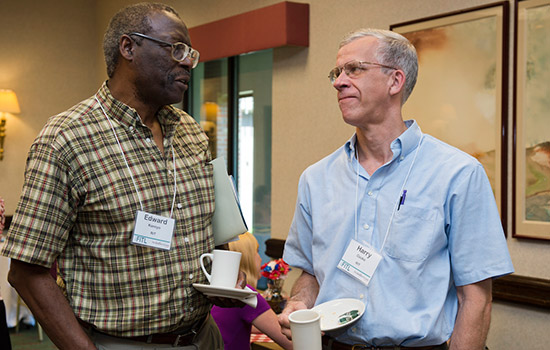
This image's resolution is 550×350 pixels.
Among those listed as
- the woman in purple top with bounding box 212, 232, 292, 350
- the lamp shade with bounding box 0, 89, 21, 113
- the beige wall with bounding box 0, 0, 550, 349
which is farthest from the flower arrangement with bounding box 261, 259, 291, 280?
the lamp shade with bounding box 0, 89, 21, 113

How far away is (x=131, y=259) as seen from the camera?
5.52 ft

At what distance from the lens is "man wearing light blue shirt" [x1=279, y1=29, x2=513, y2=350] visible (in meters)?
1.64

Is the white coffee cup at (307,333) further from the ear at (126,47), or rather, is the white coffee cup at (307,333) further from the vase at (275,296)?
the vase at (275,296)

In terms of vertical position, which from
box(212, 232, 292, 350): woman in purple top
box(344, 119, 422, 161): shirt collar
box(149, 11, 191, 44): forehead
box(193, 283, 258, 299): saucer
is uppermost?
box(149, 11, 191, 44): forehead

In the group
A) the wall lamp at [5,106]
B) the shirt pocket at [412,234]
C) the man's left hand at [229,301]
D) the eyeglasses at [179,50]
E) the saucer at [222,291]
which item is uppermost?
the wall lamp at [5,106]

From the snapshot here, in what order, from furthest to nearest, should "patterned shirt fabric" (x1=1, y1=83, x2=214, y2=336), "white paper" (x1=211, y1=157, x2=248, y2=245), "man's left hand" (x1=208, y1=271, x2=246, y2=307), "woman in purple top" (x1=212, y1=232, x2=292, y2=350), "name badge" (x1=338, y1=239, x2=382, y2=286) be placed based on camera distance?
"woman in purple top" (x1=212, y1=232, x2=292, y2=350) → "white paper" (x1=211, y1=157, x2=248, y2=245) → "man's left hand" (x1=208, y1=271, x2=246, y2=307) → "name badge" (x1=338, y1=239, x2=382, y2=286) → "patterned shirt fabric" (x1=1, y1=83, x2=214, y2=336)

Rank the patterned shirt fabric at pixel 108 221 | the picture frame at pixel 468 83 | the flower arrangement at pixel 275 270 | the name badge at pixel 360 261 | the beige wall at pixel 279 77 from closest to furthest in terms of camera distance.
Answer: the patterned shirt fabric at pixel 108 221, the name badge at pixel 360 261, the picture frame at pixel 468 83, the beige wall at pixel 279 77, the flower arrangement at pixel 275 270

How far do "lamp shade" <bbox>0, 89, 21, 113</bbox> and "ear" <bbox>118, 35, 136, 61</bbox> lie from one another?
19.6 ft

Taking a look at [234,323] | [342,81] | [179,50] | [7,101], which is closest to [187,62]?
[179,50]

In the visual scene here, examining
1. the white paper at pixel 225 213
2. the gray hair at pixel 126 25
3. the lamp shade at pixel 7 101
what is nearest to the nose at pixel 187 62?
the gray hair at pixel 126 25

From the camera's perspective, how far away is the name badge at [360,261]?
168cm

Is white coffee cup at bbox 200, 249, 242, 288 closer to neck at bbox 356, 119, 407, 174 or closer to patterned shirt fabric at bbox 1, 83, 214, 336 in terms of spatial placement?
patterned shirt fabric at bbox 1, 83, 214, 336

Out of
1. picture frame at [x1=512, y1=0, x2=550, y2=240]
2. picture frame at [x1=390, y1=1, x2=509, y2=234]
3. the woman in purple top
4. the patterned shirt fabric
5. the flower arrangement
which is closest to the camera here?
the patterned shirt fabric

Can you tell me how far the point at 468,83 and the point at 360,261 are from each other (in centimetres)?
202
